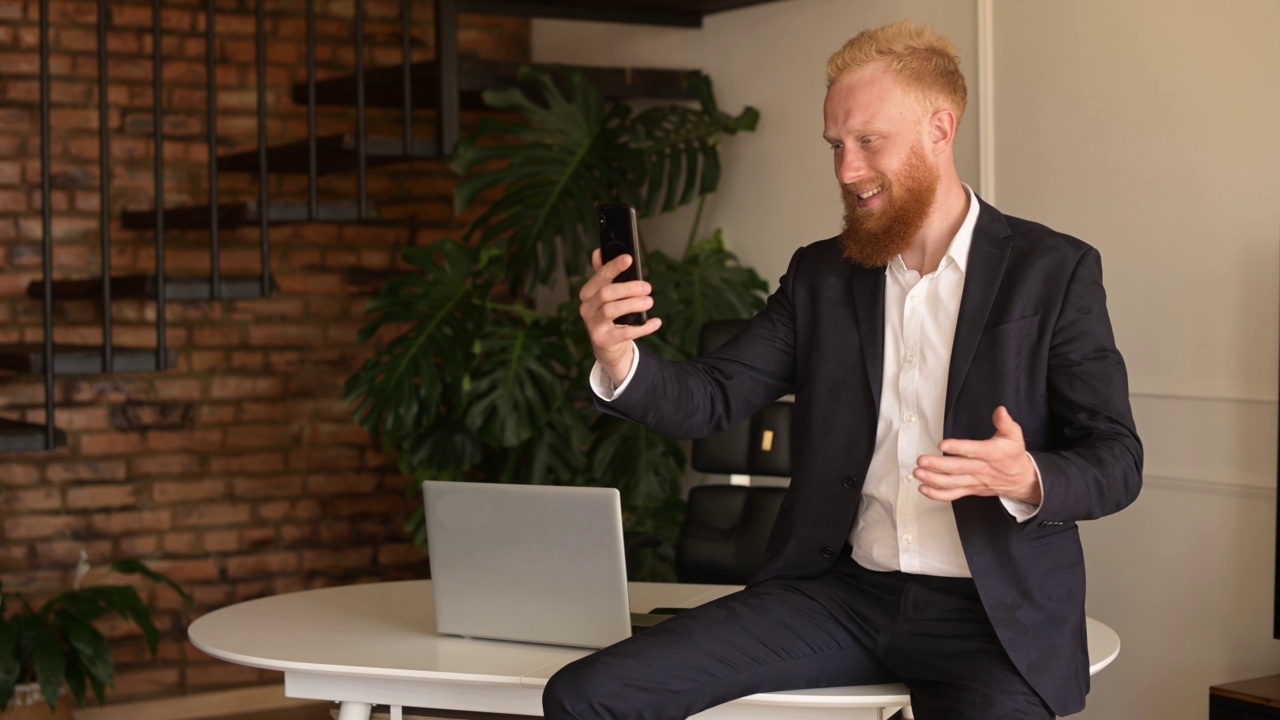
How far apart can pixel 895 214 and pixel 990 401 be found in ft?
1.09

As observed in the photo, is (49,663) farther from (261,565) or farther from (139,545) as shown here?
(261,565)

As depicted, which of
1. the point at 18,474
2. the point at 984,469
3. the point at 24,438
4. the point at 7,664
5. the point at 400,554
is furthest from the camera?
the point at 400,554

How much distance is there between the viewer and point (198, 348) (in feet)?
14.8

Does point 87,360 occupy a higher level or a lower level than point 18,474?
higher

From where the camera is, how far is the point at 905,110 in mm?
2184

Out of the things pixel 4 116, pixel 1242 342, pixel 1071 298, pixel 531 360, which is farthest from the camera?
pixel 4 116

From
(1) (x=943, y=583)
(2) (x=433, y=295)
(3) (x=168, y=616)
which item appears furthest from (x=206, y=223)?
(1) (x=943, y=583)

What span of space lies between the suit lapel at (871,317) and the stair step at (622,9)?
2.12 m

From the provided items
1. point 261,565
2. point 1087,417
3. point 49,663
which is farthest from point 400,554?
point 1087,417

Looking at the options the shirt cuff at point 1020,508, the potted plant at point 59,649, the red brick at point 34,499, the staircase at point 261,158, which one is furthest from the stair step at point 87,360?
the shirt cuff at point 1020,508

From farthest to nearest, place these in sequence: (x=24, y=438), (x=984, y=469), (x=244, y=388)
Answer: (x=244, y=388) < (x=24, y=438) < (x=984, y=469)

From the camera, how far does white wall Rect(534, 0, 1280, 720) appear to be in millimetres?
2869

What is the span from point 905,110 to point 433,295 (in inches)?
80.9

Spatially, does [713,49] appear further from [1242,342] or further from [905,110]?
[905,110]
